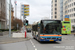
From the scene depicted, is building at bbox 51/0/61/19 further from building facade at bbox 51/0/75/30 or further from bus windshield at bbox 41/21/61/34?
bus windshield at bbox 41/21/61/34

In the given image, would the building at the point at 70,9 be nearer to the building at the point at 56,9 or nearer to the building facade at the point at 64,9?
the building facade at the point at 64,9

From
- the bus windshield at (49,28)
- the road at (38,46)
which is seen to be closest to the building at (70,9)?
the bus windshield at (49,28)

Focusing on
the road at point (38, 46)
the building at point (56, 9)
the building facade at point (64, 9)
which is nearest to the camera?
the road at point (38, 46)

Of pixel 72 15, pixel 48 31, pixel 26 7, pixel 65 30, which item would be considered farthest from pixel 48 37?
pixel 72 15

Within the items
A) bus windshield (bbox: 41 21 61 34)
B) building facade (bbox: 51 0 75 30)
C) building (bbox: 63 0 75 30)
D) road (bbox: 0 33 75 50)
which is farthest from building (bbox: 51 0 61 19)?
road (bbox: 0 33 75 50)

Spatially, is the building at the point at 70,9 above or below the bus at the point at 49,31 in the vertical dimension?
above

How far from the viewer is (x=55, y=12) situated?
103625 mm

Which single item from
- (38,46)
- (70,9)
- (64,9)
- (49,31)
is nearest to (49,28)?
(49,31)

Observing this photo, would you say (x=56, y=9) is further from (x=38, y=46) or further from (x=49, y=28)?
(x=38, y=46)

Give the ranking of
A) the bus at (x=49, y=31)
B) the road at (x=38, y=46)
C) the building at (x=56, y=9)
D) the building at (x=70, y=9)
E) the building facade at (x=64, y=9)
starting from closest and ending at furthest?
the road at (x=38, y=46)
the bus at (x=49, y=31)
the building at (x=70, y=9)
the building facade at (x=64, y=9)
the building at (x=56, y=9)

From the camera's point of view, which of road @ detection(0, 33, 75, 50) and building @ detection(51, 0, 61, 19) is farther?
building @ detection(51, 0, 61, 19)

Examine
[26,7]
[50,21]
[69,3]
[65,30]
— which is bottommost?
[65,30]

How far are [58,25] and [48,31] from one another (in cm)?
132

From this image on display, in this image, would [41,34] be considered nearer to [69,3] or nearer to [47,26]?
[47,26]
